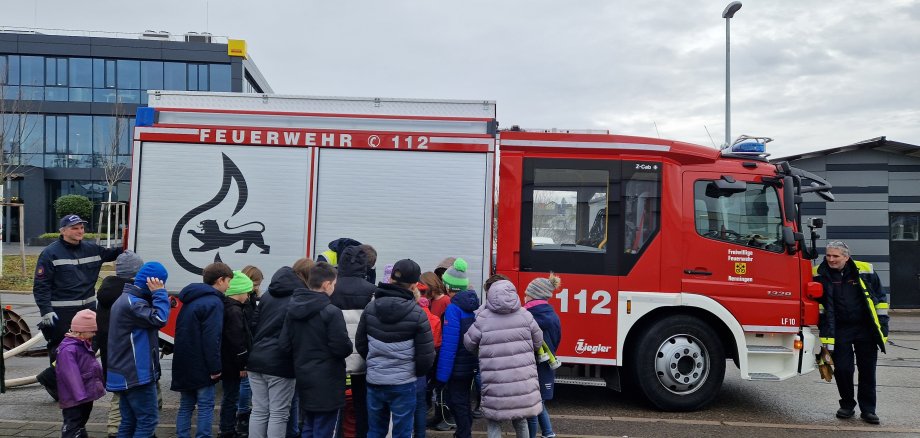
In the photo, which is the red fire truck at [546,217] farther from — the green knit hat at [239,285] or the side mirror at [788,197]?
the green knit hat at [239,285]

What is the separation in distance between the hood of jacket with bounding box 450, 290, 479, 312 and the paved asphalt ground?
5.21ft

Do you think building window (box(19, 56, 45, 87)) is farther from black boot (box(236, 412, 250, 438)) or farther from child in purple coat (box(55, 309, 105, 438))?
black boot (box(236, 412, 250, 438))

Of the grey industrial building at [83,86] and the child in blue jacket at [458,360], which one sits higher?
the grey industrial building at [83,86]

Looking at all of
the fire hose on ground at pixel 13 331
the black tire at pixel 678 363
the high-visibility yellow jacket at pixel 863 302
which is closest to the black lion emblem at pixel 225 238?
the fire hose on ground at pixel 13 331

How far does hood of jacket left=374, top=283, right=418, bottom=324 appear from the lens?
467 cm

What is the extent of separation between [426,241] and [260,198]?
1809 mm

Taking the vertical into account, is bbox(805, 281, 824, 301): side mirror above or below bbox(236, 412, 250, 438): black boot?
above

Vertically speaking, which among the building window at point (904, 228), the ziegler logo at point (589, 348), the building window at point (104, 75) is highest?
the building window at point (104, 75)

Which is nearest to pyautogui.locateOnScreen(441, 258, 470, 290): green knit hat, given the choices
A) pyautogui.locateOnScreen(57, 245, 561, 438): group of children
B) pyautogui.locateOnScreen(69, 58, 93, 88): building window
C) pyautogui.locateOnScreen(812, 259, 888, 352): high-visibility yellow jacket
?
pyautogui.locateOnScreen(57, 245, 561, 438): group of children

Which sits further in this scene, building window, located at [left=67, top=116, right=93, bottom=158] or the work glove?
building window, located at [left=67, top=116, right=93, bottom=158]

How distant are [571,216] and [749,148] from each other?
6.87 ft

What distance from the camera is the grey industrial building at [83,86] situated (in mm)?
37906

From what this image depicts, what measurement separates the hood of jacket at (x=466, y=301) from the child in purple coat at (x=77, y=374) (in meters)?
2.85

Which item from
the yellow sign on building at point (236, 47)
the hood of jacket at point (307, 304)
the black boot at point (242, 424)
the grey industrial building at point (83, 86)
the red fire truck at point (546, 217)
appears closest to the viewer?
the hood of jacket at point (307, 304)
